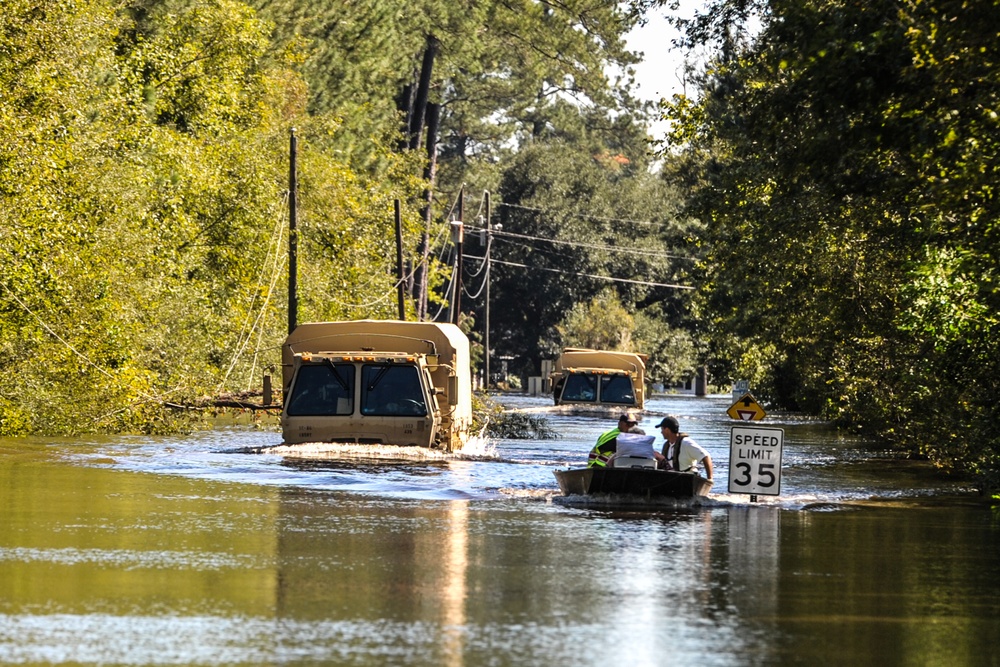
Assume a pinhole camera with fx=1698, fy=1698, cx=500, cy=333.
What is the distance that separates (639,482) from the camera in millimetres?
22375

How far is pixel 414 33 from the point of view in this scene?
74.6 metres

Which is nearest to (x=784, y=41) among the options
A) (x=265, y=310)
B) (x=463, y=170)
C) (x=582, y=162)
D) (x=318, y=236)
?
(x=265, y=310)

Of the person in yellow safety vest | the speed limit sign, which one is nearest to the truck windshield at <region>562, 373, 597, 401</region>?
the person in yellow safety vest

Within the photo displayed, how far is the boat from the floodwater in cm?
25

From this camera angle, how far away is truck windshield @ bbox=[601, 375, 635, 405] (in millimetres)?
57312

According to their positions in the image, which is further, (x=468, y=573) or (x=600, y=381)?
(x=600, y=381)

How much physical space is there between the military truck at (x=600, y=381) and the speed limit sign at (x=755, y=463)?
109ft

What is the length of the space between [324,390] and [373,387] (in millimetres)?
897

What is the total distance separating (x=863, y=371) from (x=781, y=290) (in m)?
2.59

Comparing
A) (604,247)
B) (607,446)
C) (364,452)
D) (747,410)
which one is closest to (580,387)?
(364,452)

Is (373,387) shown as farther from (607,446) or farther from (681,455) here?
(681,455)

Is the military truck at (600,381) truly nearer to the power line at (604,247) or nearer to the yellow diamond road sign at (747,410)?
the yellow diamond road sign at (747,410)

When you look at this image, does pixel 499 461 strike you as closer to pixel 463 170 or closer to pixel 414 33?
pixel 414 33

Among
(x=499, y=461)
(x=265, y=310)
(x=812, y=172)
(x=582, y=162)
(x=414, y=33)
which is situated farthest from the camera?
(x=582, y=162)
